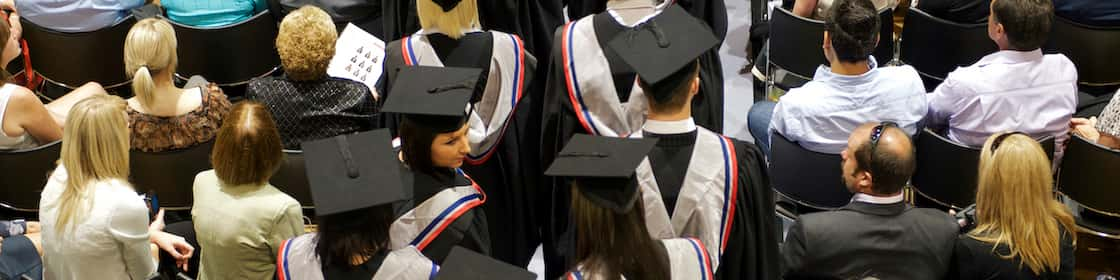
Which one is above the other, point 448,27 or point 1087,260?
point 448,27

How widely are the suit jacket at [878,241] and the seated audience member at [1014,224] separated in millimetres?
85

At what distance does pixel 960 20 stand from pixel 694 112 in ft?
5.76

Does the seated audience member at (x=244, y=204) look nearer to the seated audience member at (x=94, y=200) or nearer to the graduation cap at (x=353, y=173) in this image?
the seated audience member at (x=94, y=200)

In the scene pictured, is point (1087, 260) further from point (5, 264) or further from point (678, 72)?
point (5, 264)

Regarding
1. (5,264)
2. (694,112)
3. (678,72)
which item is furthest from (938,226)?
(5,264)

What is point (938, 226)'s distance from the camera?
3.55 metres

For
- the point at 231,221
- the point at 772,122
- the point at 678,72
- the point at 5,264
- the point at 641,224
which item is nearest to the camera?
the point at 641,224

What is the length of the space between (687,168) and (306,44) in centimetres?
168

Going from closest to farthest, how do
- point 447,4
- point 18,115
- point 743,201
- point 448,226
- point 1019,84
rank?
1. point 448,226
2. point 743,201
3. point 447,4
4. point 1019,84
5. point 18,115

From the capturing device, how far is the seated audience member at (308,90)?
4.41 m

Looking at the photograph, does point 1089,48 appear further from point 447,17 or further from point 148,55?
point 148,55

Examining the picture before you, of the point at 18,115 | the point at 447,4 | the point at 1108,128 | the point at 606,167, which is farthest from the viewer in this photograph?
the point at 18,115

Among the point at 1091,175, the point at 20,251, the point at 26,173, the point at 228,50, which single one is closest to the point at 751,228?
the point at 1091,175

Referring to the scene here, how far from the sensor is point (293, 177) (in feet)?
14.7
